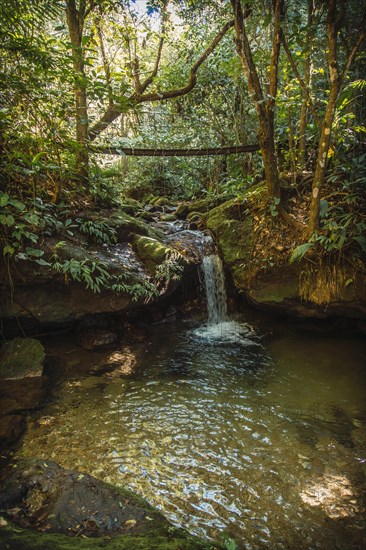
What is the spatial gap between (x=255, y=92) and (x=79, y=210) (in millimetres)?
4056

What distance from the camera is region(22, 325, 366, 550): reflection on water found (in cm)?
282

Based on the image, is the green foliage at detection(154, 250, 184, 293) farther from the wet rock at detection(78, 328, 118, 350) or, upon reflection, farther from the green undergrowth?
the wet rock at detection(78, 328, 118, 350)

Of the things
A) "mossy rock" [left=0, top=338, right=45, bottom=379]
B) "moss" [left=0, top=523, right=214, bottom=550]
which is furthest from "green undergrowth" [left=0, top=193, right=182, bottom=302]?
"moss" [left=0, top=523, right=214, bottom=550]

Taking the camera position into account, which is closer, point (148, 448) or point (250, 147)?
point (148, 448)

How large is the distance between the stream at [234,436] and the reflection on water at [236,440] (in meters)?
0.01

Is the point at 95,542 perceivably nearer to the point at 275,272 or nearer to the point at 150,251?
the point at 275,272

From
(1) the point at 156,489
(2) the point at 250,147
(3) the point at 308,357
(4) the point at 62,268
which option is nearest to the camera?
(1) the point at 156,489

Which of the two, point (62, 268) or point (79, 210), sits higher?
point (79, 210)

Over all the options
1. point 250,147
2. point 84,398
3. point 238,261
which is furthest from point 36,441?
point 250,147

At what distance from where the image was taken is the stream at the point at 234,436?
2.83m

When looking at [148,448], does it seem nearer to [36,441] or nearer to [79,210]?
[36,441]

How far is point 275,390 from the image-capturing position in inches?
192

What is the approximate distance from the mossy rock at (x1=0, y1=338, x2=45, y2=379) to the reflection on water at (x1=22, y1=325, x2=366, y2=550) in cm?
71

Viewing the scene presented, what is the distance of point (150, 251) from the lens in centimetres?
698
